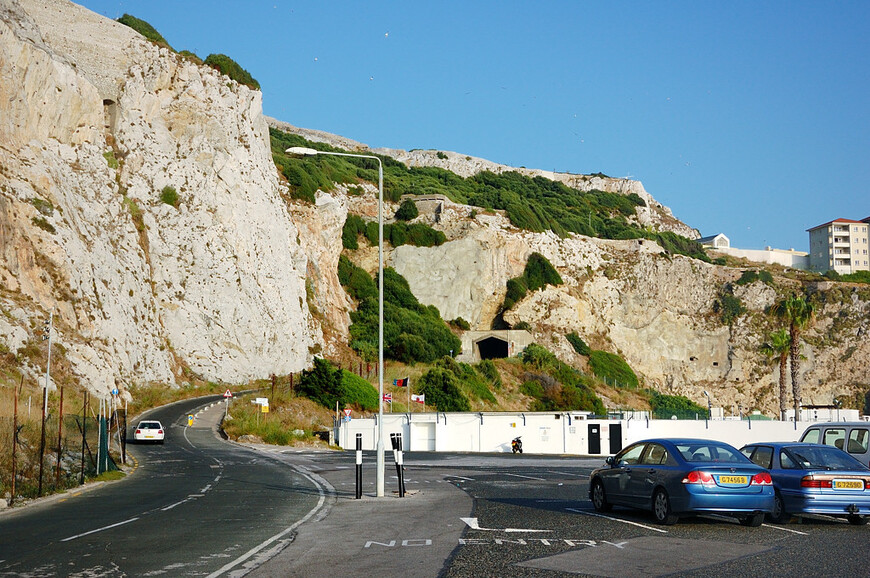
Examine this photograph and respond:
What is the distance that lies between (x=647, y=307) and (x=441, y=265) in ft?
94.3

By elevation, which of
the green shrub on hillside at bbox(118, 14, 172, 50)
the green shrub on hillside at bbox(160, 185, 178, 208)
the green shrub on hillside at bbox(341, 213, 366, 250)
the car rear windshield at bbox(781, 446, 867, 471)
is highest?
the green shrub on hillside at bbox(118, 14, 172, 50)

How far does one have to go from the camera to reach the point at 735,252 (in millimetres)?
155375

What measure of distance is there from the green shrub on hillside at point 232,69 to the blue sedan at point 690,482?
2963 inches

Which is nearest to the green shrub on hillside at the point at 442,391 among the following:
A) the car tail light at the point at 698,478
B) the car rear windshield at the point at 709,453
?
the car rear windshield at the point at 709,453

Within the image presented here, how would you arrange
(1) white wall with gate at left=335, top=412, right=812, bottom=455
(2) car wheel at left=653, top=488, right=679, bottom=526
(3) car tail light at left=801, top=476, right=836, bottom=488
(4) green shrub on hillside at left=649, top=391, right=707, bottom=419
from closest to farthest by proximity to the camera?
(2) car wheel at left=653, top=488, right=679, bottom=526, (3) car tail light at left=801, top=476, right=836, bottom=488, (1) white wall with gate at left=335, top=412, right=812, bottom=455, (4) green shrub on hillside at left=649, top=391, right=707, bottom=419

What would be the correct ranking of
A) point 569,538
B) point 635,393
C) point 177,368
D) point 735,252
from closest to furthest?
1. point 569,538
2. point 177,368
3. point 635,393
4. point 735,252

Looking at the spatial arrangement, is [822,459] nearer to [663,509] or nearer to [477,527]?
[663,509]

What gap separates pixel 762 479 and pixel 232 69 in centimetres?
8098

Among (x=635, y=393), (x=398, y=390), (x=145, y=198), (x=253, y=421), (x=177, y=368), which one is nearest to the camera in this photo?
(x=253, y=421)

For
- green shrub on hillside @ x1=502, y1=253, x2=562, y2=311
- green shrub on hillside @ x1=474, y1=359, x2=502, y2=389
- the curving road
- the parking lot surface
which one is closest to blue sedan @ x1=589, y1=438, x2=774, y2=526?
the parking lot surface

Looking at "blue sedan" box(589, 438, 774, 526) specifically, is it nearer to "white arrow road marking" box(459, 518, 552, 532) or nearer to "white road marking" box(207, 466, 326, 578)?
"white arrow road marking" box(459, 518, 552, 532)

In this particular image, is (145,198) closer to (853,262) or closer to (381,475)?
(381,475)

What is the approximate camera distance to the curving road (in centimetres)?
1099

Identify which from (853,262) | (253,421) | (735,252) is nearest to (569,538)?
(253,421)
